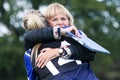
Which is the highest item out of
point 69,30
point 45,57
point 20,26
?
point 69,30

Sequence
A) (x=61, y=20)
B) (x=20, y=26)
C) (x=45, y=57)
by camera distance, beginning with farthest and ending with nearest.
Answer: (x=20, y=26)
(x=61, y=20)
(x=45, y=57)

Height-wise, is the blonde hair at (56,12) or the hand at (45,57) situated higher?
the blonde hair at (56,12)

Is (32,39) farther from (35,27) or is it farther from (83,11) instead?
(83,11)

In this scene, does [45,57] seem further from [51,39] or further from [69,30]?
[69,30]

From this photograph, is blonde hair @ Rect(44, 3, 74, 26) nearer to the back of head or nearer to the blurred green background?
the back of head

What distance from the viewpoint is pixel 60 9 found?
4.10 m

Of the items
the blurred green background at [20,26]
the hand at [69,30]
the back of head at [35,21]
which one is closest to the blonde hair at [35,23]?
the back of head at [35,21]

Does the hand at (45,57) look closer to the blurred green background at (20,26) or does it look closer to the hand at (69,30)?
the hand at (69,30)

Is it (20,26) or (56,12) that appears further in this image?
(20,26)

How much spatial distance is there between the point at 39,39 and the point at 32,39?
0.05 m

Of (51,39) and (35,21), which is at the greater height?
(35,21)

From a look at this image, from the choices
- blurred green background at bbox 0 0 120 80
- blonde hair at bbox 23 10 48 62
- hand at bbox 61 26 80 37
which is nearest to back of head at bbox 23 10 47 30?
blonde hair at bbox 23 10 48 62

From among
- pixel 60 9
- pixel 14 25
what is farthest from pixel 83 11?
pixel 60 9

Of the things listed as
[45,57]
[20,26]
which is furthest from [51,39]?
[20,26]
